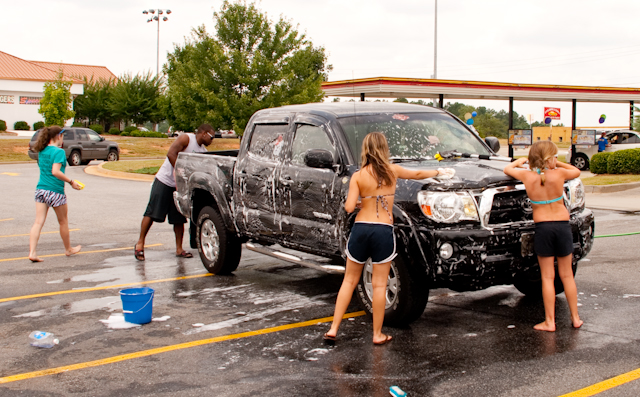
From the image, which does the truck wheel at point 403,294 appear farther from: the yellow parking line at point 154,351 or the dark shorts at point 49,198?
the dark shorts at point 49,198

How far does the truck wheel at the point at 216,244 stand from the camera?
8.35 meters

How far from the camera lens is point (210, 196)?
8.80 metres

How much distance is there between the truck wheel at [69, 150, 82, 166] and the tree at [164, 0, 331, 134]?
7.65 meters

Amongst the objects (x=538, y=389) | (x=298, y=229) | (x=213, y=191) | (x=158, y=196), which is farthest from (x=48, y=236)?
(x=538, y=389)

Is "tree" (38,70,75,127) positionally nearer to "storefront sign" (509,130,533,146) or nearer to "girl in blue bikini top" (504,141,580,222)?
"storefront sign" (509,130,533,146)

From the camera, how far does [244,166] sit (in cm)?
799

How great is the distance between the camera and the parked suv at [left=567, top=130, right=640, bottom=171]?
27516mm

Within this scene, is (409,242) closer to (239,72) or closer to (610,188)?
(610,188)

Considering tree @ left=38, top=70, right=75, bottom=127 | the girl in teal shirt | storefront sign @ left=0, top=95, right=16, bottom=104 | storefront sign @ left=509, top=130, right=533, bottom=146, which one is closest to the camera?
the girl in teal shirt

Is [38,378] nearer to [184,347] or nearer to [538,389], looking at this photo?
[184,347]

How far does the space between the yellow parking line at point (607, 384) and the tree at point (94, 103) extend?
2804 inches

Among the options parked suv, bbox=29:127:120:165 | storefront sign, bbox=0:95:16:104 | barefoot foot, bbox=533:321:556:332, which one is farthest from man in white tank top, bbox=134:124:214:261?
storefront sign, bbox=0:95:16:104

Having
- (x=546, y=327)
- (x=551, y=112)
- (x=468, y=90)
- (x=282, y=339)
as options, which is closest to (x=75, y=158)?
(x=468, y=90)

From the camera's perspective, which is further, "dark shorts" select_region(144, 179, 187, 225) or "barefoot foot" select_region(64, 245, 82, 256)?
"barefoot foot" select_region(64, 245, 82, 256)
